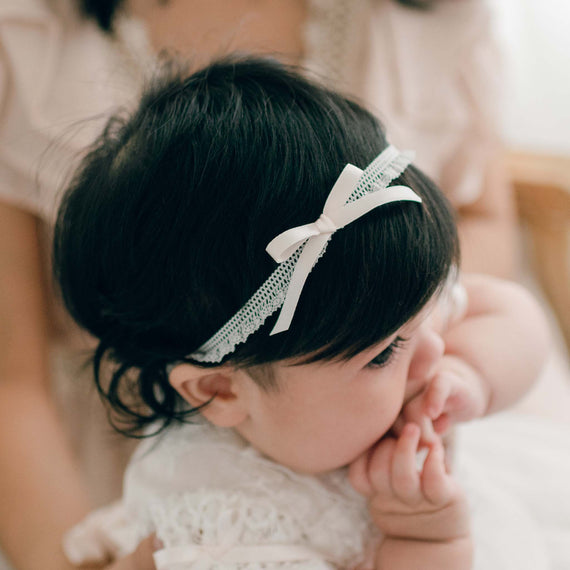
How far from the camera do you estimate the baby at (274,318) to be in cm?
49

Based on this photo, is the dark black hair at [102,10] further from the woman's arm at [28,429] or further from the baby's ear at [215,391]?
the baby's ear at [215,391]

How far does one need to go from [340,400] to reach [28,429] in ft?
1.61

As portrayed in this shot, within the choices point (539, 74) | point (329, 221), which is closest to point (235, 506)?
point (329, 221)

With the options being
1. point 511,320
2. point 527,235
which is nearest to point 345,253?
point 511,320

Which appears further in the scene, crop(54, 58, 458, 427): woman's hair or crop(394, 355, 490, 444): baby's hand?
crop(394, 355, 490, 444): baby's hand

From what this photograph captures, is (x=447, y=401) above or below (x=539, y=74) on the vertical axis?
below

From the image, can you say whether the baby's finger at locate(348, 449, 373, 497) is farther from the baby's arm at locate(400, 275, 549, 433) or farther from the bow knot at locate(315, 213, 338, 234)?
the bow knot at locate(315, 213, 338, 234)

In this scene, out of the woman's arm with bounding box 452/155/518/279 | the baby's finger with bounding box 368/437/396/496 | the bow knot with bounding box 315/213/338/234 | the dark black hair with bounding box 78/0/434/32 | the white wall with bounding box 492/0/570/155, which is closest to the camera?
the bow knot with bounding box 315/213/338/234

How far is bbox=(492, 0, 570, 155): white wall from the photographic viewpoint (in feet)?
4.38

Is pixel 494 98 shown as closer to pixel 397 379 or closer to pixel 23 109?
pixel 397 379

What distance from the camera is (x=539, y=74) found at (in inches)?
54.0

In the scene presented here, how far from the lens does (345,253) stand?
1.59 feet

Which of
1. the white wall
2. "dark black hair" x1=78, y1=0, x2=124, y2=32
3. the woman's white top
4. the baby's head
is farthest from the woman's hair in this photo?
the white wall

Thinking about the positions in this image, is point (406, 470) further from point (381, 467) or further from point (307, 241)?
point (307, 241)
